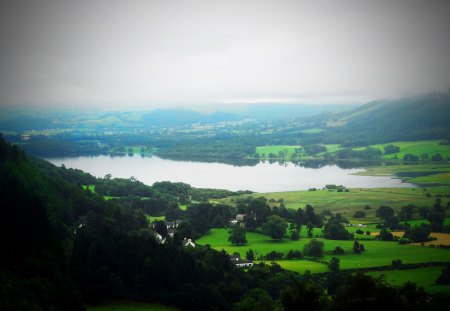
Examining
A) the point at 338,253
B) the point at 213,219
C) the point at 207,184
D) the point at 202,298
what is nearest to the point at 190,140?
the point at 207,184

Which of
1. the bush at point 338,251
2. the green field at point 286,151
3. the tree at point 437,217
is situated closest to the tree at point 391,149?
the green field at point 286,151

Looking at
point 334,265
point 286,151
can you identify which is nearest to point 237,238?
point 334,265

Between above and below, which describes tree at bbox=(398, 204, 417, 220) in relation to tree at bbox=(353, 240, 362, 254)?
above

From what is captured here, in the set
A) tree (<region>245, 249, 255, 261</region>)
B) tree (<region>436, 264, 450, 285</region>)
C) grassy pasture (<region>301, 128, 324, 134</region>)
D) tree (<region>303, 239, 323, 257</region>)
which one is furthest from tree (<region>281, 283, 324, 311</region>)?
grassy pasture (<region>301, 128, 324, 134</region>)

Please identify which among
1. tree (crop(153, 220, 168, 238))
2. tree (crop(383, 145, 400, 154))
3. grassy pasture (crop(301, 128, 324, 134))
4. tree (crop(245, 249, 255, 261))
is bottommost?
tree (crop(245, 249, 255, 261))

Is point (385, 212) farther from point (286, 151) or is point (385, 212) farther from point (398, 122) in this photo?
point (398, 122)

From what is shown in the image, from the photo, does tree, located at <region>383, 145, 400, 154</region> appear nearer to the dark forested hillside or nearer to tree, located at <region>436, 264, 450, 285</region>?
the dark forested hillside

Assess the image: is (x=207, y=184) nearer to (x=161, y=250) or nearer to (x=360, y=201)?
(x=360, y=201)
